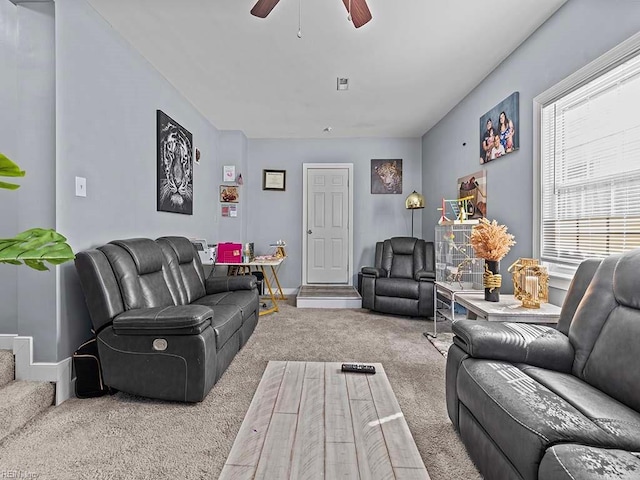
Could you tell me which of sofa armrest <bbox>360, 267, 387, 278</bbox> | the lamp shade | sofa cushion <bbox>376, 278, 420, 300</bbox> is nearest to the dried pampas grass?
sofa cushion <bbox>376, 278, 420, 300</bbox>

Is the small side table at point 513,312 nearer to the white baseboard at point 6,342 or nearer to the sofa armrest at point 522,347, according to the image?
the sofa armrest at point 522,347

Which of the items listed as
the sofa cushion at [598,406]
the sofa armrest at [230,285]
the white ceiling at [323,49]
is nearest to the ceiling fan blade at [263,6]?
the white ceiling at [323,49]

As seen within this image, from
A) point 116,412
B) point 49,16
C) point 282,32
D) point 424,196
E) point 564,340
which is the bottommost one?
point 116,412

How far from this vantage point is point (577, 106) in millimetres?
2219

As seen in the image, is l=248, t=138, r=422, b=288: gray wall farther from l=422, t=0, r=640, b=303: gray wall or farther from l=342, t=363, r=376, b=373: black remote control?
l=342, t=363, r=376, b=373: black remote control

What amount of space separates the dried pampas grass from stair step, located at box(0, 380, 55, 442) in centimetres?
313

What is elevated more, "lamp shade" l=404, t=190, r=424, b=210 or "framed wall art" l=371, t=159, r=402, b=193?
"framed wall art" l=371, t=159, r=402, b=193

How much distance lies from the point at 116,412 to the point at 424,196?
494cm

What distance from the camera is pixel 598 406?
1.23m

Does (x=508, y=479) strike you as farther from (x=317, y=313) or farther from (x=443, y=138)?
(x=443, y=138)

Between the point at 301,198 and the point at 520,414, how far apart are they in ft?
15.7

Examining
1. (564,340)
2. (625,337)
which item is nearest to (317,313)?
(564,340)

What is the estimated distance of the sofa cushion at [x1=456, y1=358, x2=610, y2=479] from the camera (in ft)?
3.46

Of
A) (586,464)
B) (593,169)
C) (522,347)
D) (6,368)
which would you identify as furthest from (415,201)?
(6,368)
